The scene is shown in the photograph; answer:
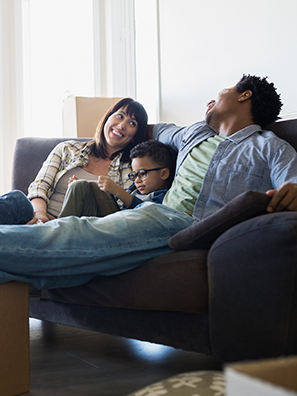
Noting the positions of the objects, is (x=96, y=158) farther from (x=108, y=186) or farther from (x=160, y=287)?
(x=160, y=287)

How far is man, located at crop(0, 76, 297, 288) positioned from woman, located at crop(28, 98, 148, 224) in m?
0.26

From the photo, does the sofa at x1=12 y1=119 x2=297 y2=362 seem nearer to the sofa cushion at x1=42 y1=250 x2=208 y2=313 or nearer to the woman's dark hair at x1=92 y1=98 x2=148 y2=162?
the sofa cushion at x1=42 y1=250 x2=208 y2=313

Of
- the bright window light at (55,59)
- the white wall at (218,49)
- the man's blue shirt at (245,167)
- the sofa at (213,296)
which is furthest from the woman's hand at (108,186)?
the bright window light at (55,59)

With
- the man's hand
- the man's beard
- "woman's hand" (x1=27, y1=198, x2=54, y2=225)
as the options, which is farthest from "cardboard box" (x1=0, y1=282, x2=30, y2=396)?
the man's beard

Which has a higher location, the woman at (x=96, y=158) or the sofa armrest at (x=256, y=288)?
the woman at (x=96, y=158)

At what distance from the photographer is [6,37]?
11.7 ft

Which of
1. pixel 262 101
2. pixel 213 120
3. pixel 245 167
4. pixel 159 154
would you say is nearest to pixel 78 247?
pixel 245 167

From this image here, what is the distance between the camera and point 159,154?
1797 mm

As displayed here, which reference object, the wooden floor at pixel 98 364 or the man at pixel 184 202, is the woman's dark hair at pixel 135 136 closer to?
the man at pixel 184 202

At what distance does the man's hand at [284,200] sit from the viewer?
1028mm

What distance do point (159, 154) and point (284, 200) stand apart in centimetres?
84

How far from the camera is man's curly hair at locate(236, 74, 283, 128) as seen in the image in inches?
67.0

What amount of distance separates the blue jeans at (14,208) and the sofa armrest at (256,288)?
81 centimetres

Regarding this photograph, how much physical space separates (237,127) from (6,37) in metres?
2.64
